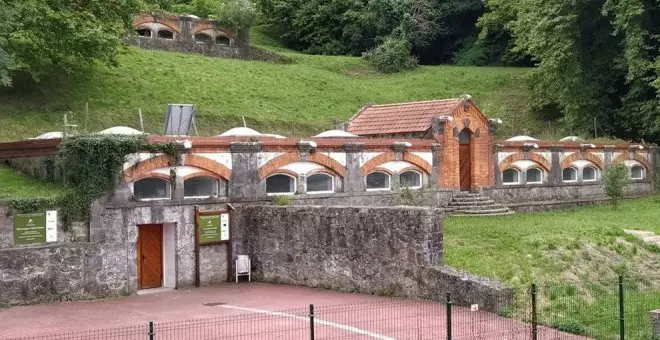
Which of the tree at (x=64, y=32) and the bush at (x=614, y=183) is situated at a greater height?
the tree at (x=64, y=32)

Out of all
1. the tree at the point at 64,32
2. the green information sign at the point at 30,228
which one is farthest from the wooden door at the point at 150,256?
the tree at the point at 64,32

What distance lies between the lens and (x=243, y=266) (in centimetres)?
2420

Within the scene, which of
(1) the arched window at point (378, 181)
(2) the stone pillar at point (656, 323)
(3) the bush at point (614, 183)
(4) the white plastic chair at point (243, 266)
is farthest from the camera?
(3) the bush at point (614, 183)

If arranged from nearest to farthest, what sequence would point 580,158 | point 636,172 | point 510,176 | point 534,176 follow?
point 510,176
point 534,176
point 580,158
point 636,172

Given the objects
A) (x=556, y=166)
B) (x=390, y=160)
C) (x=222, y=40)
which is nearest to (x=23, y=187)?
(x=390, y=160)

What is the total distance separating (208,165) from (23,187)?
5.40m

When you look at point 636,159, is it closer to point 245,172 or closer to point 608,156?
point 608,156

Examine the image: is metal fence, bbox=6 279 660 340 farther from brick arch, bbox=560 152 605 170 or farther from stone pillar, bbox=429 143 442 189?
brick arch, bbox=560 152 605 170

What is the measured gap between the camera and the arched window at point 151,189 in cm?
2280

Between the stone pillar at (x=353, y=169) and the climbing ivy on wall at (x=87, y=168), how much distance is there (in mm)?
8576

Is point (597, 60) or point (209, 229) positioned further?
point (597, 60)

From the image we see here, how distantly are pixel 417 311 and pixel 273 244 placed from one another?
698cm

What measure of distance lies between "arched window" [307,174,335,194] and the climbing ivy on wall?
281 inches

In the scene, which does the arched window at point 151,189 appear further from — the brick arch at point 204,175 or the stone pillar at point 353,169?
the stone pillar at point 353,169
